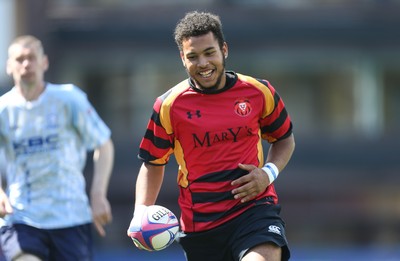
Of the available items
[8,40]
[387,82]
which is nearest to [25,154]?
[8,40]

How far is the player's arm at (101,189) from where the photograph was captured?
7871 millimetres

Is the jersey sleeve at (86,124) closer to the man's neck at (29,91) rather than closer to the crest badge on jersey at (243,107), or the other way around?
the man's neck at (29,91)

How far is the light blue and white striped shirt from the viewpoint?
8.02 meters

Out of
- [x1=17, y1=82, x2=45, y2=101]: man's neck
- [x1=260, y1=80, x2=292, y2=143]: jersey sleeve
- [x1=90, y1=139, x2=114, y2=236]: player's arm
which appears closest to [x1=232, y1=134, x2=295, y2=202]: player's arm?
[x1=260, y1=80, x2=292, y2=143]: jersey sleeve

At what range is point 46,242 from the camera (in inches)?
314

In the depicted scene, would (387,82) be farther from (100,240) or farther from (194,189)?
(194,189)

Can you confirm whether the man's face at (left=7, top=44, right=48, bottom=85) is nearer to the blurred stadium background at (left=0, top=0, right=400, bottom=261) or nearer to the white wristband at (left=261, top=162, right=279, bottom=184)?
the white wristband at (left=261, top=162, right=279, bottom=184)

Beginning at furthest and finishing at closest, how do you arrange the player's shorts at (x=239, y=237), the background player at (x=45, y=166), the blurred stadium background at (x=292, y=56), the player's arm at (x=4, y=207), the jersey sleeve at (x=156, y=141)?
the blurred stadium background at (x=292, y=56) < the background player at (x=45, y=166) < the player's arm at (x=4, y=207) < the jersey sleeve at (x=156, y=141) < the player's shorts at (x=239, y=237)

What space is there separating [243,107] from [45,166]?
185cm

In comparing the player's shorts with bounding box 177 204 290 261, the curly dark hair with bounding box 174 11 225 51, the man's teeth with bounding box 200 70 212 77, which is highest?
the curly dark hair with bounding box 174 11 225 51

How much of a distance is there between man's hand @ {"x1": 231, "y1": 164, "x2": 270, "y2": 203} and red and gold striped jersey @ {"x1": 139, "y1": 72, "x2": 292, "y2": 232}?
93 mm

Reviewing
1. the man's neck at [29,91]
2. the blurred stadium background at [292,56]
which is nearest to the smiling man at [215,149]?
the man's neck at [29,91]

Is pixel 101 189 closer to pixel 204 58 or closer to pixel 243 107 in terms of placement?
pixel 243 107

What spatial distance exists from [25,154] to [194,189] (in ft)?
5.54
